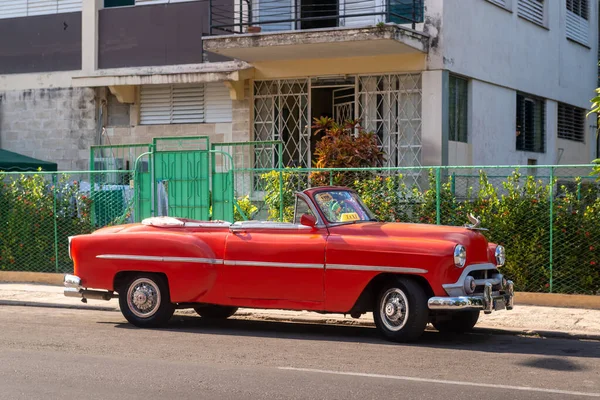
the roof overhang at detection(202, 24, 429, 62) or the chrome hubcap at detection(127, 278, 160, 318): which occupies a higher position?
the roof overhang at detection(202, 24, 429, 62)

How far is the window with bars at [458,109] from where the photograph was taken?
18812 millimetres

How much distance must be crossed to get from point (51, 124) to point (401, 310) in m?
13.7

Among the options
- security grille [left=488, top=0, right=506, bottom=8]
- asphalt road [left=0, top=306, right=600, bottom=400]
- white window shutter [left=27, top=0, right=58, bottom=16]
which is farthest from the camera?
white window shutter [left=27, top=0, right=58, bottom=16]

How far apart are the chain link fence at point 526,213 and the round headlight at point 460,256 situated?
394cm

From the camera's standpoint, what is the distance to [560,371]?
8867 mm

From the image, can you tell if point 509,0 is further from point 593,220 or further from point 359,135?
point 593,220

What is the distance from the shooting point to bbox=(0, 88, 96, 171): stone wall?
2169 centimetres

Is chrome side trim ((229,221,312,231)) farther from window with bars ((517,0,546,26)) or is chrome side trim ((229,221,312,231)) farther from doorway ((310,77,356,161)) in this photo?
window with bars ((517,0,546,26))

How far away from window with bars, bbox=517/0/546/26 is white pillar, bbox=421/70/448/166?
4.30 m

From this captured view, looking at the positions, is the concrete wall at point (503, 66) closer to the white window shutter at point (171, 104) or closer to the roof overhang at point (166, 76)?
the roof overhang at point (166, 76)

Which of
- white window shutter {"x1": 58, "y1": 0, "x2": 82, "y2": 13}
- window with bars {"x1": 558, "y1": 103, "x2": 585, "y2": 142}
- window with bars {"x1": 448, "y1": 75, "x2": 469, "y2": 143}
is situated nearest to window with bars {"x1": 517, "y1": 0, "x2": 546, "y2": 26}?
window with bars {"x1": 558, "y1": 103, "x2": 585, "y2": 142}

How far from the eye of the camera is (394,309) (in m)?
10.5

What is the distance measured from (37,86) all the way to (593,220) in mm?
13591

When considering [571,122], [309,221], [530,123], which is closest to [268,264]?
[309,221]
